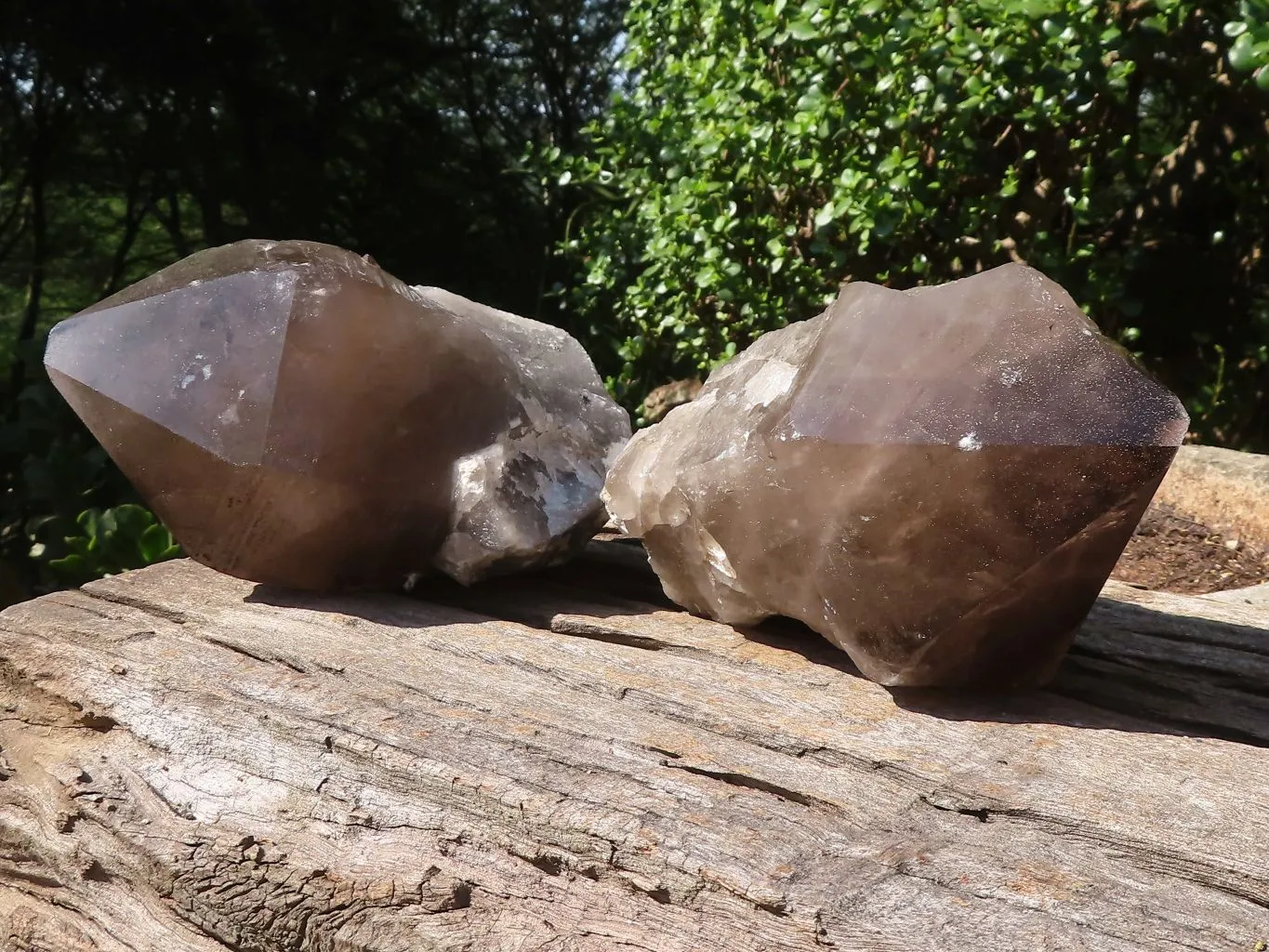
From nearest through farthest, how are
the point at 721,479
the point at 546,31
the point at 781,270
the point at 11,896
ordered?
the point at 721,479 → the point at 11,896 → the point at 781,270 → the point at 546,31

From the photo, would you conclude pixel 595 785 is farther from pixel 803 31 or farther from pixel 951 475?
pixel 803 31

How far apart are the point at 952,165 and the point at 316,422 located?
6.74 ft

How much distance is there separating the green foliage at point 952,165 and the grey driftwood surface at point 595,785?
5.01 feet

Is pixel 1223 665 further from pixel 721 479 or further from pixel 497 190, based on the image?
pixel 497 190

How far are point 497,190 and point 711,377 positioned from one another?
4476 millimetres

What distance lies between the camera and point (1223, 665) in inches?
67.3

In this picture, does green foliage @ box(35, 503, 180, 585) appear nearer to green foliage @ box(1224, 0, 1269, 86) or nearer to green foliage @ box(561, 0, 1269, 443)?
green foliage @ box(561, 0, 1269, 443)

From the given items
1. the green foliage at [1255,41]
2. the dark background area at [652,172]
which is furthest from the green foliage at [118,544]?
the green foliage at [1255,41]

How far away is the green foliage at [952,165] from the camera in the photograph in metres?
2.93

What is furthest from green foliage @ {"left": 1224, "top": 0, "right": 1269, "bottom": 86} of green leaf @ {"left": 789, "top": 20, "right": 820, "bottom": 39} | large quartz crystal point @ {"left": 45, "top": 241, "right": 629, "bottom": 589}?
large quartz crystal point @ {"left": 45, "top": 241, "right": 629, "bottom": 589}

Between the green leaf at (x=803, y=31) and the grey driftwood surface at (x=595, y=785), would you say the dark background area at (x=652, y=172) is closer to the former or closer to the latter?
the green leaf at (x=803, y=31)

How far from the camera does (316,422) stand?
188cm

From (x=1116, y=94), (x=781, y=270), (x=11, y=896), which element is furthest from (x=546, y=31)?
(x=11, y=896)

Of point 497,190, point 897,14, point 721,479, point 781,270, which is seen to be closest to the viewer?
point 721,479
